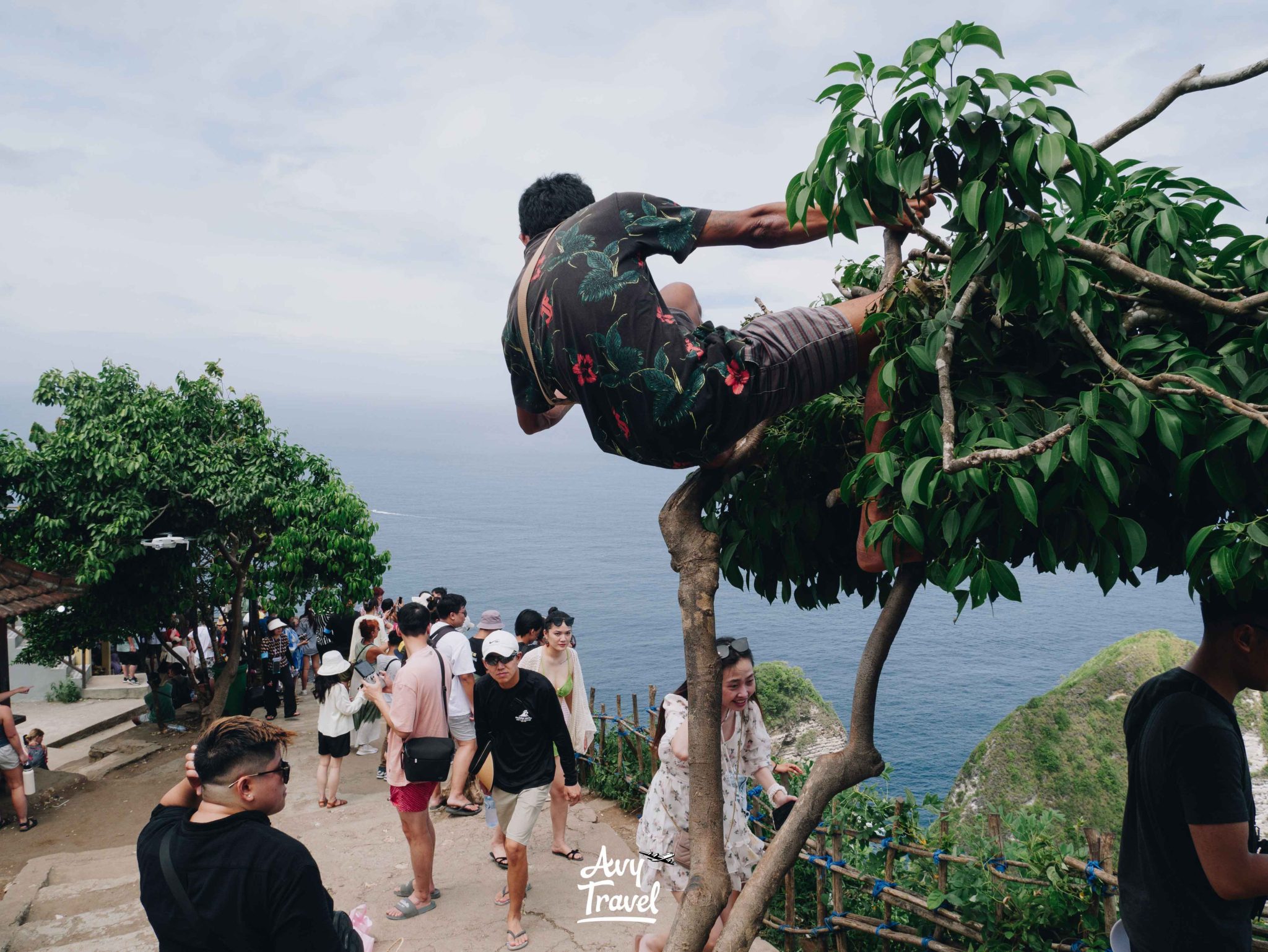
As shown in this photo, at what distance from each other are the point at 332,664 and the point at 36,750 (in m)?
6.56

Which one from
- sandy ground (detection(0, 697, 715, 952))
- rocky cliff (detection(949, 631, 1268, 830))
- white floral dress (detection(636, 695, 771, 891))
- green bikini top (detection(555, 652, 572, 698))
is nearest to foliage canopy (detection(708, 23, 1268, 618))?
white floral dress (detection(636, 695, 771, 891))

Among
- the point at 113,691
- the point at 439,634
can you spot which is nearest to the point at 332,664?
the point at 439,634

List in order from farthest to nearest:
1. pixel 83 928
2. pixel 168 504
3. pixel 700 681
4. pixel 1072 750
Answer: pixel 1072 750 → pixel 168 504 → pixel 83 928 → pixel 700 681

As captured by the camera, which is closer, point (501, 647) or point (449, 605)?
point (501, 647)

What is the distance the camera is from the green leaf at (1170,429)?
1.89m

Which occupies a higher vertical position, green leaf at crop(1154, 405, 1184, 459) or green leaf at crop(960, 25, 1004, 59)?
green leaf at crop(960, 25, 1004, 59)

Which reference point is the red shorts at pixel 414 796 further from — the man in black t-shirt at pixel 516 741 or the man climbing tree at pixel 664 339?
the man climbing tree at pixel 664 339

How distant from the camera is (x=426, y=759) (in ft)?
19.1

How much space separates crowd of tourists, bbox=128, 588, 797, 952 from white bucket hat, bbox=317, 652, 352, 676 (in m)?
0.02

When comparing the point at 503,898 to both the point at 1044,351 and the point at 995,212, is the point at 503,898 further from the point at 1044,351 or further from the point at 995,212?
the point at 995,212

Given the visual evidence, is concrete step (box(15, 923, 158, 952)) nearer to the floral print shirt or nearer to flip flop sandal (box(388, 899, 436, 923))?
flip flop sandal (box(388, 899, 436, 923))

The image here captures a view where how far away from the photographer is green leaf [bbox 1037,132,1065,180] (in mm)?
1761

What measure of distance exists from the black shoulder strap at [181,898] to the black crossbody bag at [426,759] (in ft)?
9.67

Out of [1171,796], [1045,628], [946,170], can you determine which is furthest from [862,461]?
[1045,628]
